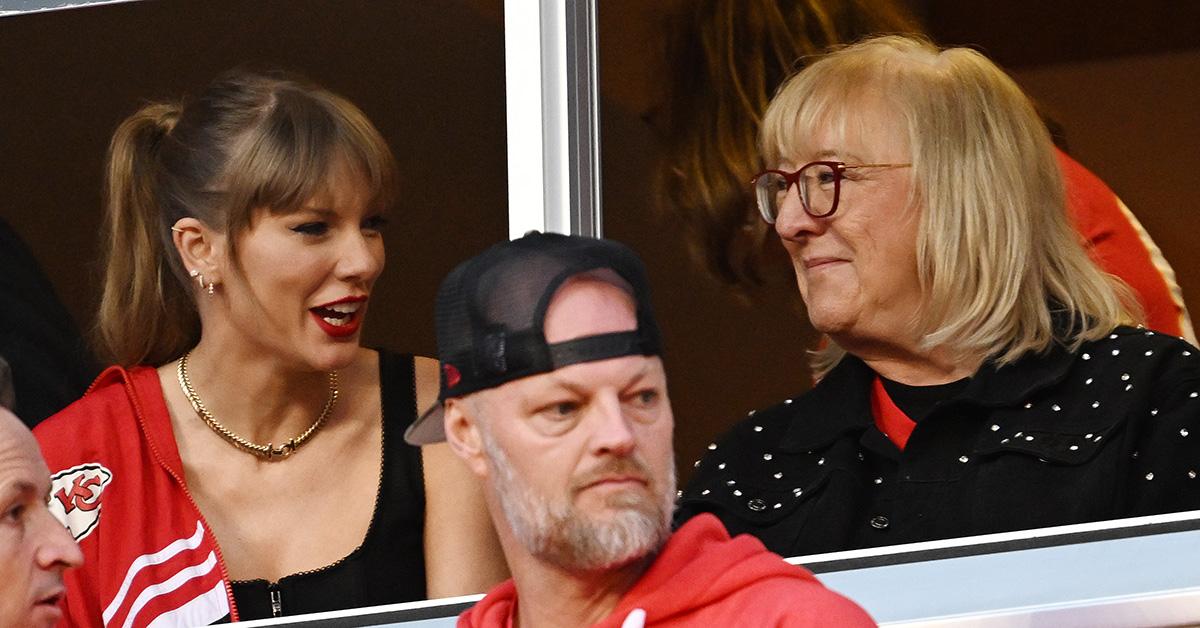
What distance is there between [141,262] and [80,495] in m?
0.51

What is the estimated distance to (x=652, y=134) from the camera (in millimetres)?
3773

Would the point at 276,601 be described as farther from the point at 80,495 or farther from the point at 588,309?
the point at 588,309

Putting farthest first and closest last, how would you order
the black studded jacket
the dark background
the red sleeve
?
the dark background
the red sleeve
the black studded jacket

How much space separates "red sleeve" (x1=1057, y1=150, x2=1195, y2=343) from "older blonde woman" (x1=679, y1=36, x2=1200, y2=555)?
0.58 feet

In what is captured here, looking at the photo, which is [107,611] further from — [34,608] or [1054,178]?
[1054,178]

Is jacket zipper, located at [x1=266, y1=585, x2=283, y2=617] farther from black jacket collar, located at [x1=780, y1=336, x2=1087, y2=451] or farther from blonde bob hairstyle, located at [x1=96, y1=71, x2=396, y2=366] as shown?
black jacket collar, located at [x1=780, y1=336, x2=1087, y2=451]

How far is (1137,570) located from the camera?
10.0 feet

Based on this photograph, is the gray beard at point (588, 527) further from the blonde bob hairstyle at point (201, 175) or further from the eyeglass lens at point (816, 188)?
the blonde bob hairstyle at point (201, 175)

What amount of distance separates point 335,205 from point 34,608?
40.7 inches

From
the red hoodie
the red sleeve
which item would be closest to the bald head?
the red hoodie

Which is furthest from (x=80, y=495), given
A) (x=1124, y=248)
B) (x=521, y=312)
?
(x=1124, y=248)

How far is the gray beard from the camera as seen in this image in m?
2.37

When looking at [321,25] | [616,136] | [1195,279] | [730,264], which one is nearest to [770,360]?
[730,264]

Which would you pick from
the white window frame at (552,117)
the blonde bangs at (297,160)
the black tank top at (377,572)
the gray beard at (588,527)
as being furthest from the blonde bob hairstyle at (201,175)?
the gray beard at (588,527)
